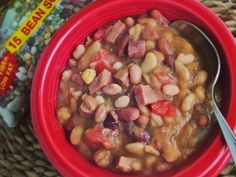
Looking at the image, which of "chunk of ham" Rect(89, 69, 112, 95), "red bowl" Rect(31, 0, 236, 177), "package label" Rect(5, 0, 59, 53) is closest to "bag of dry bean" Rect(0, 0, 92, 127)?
"package label" Rect(5, 0, 59, 53)

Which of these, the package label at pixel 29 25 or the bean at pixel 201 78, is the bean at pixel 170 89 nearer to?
the bean at pixel 201 78

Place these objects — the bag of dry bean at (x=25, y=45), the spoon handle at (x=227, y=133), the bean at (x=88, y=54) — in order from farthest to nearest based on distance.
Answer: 1. the bag of dry bean at (x=25, y=45)
2. the bean at (x=88, y=54)
3. the spoon handle at (x=227, y=133)

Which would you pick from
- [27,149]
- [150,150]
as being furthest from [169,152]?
[27,149]

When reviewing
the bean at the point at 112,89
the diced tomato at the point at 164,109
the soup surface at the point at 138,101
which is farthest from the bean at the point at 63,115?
the diced tomato at the point at 164,109

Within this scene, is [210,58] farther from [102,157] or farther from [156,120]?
[102,157]

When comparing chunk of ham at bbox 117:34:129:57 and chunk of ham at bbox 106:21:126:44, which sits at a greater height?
chunk of ham at bbox 106:21:126:44

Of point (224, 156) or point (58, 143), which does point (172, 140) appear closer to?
point (224, 156)

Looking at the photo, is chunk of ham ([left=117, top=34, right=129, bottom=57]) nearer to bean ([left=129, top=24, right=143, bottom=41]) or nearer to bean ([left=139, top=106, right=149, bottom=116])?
bean ([left=129, top=24, right=143, bottom=41])
